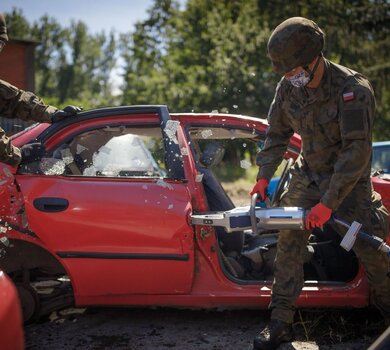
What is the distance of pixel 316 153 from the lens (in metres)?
2.61

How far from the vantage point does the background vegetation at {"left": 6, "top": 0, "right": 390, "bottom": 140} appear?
14742 mm

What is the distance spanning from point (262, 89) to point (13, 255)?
12.7 m

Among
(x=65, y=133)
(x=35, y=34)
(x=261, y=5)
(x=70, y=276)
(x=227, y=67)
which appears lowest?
(x=70, y=276)

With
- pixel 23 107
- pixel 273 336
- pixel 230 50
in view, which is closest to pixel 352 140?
pixel 273 336

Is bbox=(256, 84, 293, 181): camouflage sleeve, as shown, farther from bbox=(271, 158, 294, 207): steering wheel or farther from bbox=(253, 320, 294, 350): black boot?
bbox=(253, 320, 294, 350): black boot

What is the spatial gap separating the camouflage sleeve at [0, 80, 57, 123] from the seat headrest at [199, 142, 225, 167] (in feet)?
3.38

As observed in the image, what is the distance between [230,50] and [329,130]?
522 inches

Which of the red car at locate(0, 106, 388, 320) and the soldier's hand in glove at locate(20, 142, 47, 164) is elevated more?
the soldier's hand in glove at locate(20, 142, 47, 164)

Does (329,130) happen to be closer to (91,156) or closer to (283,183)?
(283,183)

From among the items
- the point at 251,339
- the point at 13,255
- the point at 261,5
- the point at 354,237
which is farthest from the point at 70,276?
the point at 261,5

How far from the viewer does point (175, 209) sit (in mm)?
2697

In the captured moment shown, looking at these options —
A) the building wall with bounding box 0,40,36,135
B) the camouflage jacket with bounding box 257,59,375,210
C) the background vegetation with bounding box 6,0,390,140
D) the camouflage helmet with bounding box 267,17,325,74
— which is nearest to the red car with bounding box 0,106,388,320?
the camouflage jacket with bounding box 257,59,375,210

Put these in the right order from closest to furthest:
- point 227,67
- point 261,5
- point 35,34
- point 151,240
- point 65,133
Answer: point 151,240, point 65,133, point 227,67, point 261,5, point 35,34

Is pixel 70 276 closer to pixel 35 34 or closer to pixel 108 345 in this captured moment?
pixel 108 345
